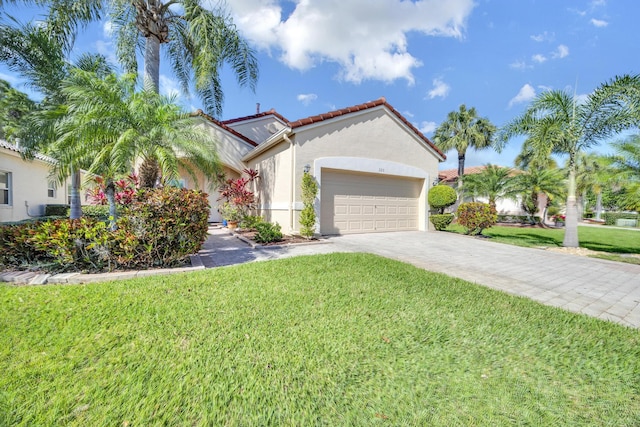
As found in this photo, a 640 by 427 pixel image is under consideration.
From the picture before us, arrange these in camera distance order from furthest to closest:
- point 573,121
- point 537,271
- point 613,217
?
point 613,217 < point 573,121 < point 537,271

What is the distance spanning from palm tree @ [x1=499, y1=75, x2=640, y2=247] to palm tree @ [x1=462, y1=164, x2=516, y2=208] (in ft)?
34.2

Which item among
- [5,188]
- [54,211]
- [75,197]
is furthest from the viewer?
[54,211]

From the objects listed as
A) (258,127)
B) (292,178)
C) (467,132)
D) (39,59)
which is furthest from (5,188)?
(467,132)

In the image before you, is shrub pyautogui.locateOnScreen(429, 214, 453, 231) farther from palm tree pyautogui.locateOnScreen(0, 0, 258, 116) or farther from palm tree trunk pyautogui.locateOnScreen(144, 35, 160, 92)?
palm tree trunk pyautogui.locateOnScreen(144, 35, 160, 92)

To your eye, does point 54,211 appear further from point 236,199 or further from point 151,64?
point 151,64

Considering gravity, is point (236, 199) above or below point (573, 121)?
below

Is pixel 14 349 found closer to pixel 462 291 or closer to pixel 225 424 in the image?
pixel 225 424

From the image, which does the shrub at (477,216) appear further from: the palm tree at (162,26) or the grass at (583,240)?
the palm tree at (162,26)

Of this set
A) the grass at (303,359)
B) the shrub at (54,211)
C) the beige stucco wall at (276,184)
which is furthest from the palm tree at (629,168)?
the shrub at (54,211)

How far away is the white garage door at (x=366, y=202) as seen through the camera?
10703mm

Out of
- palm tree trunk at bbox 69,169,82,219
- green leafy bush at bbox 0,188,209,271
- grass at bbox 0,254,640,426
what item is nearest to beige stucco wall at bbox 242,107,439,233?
green leafy bush at bbox 0,188,209,271

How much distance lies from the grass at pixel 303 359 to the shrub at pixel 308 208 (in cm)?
506

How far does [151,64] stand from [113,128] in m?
4.07

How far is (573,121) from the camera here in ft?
30.1
